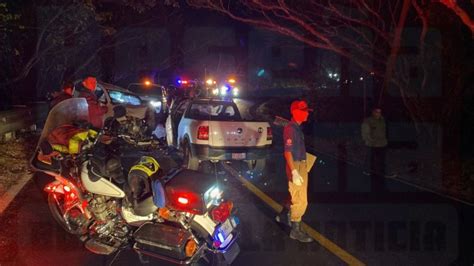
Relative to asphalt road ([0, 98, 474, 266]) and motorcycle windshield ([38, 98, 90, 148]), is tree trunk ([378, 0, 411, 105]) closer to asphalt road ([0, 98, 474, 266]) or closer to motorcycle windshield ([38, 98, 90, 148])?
asphalt road ([0, 98, 474, 266])

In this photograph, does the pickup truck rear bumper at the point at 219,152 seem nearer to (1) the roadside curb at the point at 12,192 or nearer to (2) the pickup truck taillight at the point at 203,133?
(2) the pickup truck taillight at the point at 203,133

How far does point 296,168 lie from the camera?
6.68 meters

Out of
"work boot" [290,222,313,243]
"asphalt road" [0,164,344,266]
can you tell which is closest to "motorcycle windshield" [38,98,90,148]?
"asphalt road" [0,164,344,266]

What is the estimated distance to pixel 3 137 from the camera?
43.3 feet

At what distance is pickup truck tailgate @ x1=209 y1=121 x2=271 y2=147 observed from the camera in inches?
390

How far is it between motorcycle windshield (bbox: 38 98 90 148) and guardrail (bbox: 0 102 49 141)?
7477mm

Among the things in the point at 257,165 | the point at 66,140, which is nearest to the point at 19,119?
the point at 257,165

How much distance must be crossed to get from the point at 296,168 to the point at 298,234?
0.91m

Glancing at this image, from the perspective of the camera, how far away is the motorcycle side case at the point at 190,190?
172 inches

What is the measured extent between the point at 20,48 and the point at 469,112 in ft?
54.4

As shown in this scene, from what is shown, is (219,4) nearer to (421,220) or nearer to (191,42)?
(421,220)

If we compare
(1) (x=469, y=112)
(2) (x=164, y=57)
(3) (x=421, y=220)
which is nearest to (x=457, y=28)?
(1) (x=469, y=112)

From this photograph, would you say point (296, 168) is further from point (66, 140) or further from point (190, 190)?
point (66, 140)

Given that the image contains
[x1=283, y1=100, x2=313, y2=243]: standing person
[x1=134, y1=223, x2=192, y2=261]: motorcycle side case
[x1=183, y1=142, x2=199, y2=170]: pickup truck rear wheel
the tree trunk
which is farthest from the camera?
the tree trunk
